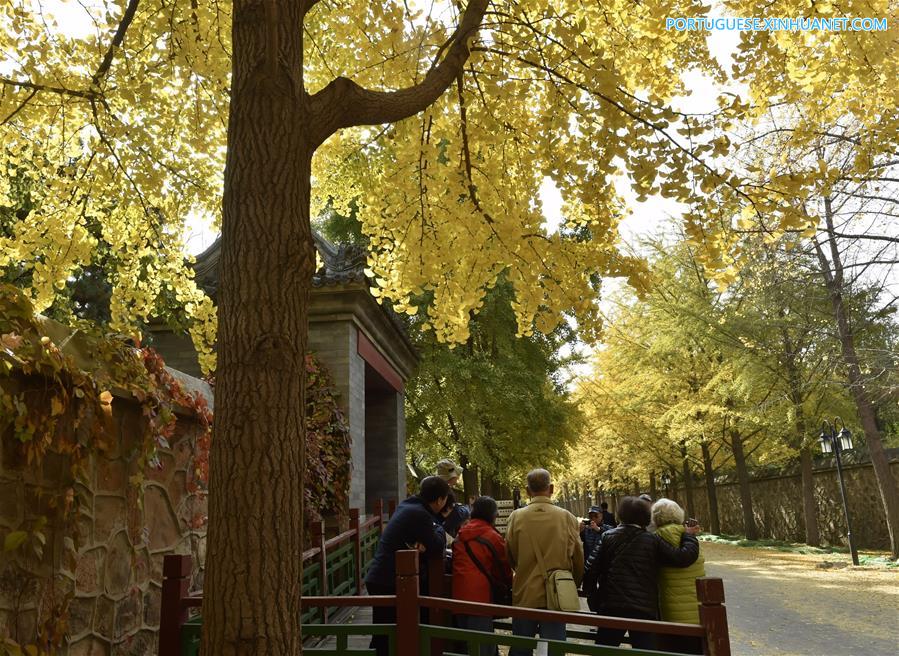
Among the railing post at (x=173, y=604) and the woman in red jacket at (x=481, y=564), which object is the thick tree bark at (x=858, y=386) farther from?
the railing post at (x=173, y=604)

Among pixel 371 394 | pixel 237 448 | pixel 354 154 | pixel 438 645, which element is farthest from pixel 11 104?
pixel 371 394

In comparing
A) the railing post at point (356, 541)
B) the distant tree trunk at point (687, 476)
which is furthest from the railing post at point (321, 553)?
the distant tree trunk at point (687, 476)

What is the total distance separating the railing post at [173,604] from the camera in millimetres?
3605

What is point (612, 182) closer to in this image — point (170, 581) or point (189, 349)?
point (170, 581)

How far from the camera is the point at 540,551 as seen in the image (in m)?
4.78

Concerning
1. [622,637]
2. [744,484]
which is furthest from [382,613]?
[744,484]

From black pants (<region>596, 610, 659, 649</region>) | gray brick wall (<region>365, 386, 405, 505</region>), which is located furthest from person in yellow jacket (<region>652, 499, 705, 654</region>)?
gray brick wall (<region>365, 386, 405, 505</region>)

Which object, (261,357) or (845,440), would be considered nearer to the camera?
(261,357)

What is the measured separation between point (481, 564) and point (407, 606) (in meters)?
1.56

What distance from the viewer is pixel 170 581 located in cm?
371

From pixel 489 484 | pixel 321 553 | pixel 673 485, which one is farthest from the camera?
pixel 673 485

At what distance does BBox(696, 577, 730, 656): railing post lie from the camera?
3115mm

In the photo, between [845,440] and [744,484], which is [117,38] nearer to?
[845,440]

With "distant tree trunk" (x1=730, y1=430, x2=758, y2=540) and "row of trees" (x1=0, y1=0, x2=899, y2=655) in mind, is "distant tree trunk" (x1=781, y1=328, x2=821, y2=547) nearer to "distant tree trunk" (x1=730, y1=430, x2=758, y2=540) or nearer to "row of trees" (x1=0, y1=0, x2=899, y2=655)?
"distant tree trunk" (x1=730, y1=430, x2=758, y2=540)
